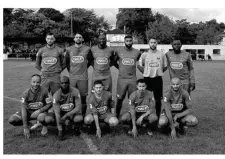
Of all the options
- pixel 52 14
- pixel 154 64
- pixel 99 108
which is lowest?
pixel 99 108

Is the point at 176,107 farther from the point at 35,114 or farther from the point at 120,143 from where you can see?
the point at 35,114

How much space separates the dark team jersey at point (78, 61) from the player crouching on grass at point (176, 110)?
1.85m

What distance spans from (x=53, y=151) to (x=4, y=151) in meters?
0.78

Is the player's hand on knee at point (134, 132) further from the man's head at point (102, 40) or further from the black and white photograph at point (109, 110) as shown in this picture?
the man's head at point (102, 40)

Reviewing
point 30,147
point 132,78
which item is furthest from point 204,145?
point 30,147

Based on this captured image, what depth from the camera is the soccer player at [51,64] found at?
15.9 feet

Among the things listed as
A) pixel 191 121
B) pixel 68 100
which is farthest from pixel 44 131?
pixel 191 121

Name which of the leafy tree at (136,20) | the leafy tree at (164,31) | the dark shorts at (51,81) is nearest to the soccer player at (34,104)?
the dark shorts at (51,81)

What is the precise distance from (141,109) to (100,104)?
0.80 m

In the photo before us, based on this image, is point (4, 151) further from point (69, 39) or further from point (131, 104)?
point (69, 39)

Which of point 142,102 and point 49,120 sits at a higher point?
point 142,102

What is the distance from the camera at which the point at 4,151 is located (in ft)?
11.7

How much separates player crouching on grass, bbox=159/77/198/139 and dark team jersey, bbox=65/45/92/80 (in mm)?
1853

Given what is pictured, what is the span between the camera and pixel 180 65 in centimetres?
469
